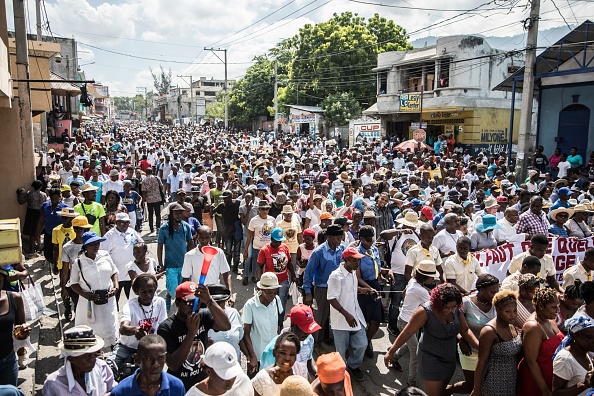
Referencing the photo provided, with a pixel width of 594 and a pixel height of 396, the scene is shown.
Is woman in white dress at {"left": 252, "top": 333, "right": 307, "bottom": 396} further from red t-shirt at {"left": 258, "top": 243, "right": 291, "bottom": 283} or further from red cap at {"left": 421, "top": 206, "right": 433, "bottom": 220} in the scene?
red cap at {"left": 421, "top": 206, "right": 433, "bottom": 220}

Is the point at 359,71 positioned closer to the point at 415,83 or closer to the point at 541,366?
the point at 415,83

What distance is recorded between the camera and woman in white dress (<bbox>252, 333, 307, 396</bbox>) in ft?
10.9

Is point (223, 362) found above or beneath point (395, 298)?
above

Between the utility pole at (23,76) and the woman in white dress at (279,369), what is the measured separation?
9630mm

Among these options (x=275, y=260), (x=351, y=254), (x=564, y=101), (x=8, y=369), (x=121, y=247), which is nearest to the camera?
(x=8, y=369)

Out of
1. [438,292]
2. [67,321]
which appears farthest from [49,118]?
[438,292]

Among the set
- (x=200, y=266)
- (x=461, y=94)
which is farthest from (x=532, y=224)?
(x=461, y=94)

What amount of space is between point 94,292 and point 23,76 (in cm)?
783

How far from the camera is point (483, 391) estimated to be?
3.73 m

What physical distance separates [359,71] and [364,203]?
34.3 meters

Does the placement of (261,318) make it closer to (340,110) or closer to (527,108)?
(527,108)

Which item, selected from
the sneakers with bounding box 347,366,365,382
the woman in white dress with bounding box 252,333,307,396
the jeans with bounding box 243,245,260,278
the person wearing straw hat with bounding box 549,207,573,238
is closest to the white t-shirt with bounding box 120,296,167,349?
the woman in white dress with bounding box 252,333,307,396

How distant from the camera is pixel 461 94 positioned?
89.3 ft

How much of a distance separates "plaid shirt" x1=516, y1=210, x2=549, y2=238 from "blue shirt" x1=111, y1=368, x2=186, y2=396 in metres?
5.71
